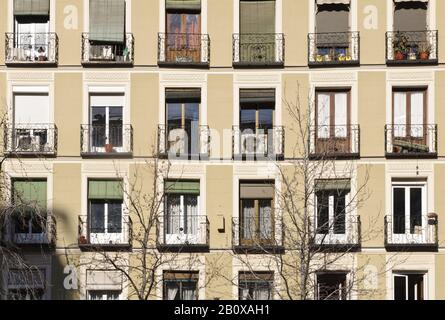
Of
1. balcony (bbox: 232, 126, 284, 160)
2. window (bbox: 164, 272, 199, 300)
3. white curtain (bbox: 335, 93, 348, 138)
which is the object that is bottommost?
window (bbox: 164, 272, 199, 300)

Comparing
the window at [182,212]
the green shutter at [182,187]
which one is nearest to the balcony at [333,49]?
the green shutter at [182,187]

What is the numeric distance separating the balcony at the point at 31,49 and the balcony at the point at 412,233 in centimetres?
1144

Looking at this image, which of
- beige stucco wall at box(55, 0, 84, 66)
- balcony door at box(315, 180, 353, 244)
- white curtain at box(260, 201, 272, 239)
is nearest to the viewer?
balcony door at box(315, 180, 353, 244)

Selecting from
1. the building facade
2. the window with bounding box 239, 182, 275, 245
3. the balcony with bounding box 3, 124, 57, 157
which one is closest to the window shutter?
the building facade

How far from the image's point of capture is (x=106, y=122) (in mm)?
36062

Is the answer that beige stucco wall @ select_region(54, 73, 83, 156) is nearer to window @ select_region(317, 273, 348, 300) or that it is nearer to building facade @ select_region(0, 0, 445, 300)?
building facade @ select_region(0, 0, 445, 300)

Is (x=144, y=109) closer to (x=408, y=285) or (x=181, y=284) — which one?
(x=181, y=284)

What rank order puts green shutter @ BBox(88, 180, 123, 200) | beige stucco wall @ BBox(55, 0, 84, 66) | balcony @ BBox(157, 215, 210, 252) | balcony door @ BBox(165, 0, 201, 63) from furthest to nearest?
1. balcony door @ BBox(165, 0, 201, 63)
2. beige stucco wall @ BBox(55, 0, 84, 66)
3. green shutter @ BBox(88, 180, 123, 200)
4. balcony @ BBox(157, 215, 210, 252)

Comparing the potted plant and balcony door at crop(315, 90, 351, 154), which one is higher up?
the potted plant

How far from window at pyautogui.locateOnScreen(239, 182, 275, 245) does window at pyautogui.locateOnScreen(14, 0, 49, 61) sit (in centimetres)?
753

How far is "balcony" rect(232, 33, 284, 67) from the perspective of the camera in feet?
118

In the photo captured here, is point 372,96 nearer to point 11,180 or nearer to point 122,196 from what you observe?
point 122,196
